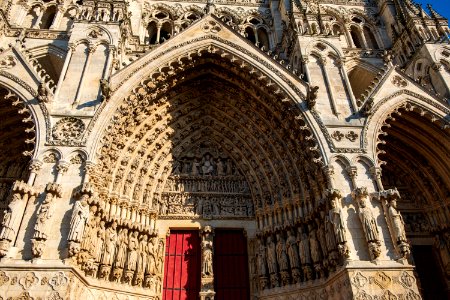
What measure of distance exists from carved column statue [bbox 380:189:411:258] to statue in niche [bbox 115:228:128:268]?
673 cm

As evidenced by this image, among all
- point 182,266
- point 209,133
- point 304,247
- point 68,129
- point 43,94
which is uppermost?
point 209,133

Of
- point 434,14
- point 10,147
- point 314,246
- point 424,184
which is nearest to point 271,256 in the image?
point 314,246

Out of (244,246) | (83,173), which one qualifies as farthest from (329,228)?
(83,173)

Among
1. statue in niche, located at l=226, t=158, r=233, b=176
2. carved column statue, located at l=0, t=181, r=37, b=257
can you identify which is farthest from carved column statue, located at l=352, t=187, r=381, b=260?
carved column statue, located at l=0, t=181, r=37, b=257

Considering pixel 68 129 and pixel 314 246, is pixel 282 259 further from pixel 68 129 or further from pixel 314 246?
pixel 68 129

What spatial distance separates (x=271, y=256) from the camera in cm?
971

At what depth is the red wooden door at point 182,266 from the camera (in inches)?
388

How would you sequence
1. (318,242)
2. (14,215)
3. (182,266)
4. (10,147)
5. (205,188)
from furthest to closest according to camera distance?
(205,188)
(10,147)
(182,266)
(318,242)
(14,215)

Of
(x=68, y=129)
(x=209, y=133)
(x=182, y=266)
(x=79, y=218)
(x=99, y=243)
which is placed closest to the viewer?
(x=79, y=218)

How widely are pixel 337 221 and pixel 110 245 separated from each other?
18.7ft

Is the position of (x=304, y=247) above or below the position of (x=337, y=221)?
below

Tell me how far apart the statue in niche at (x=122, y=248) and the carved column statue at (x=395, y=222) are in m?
6.73

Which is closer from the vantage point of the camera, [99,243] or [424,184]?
[99,243]

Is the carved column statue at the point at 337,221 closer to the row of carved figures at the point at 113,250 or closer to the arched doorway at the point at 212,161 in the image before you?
the arched doorway at the point at 212,161
